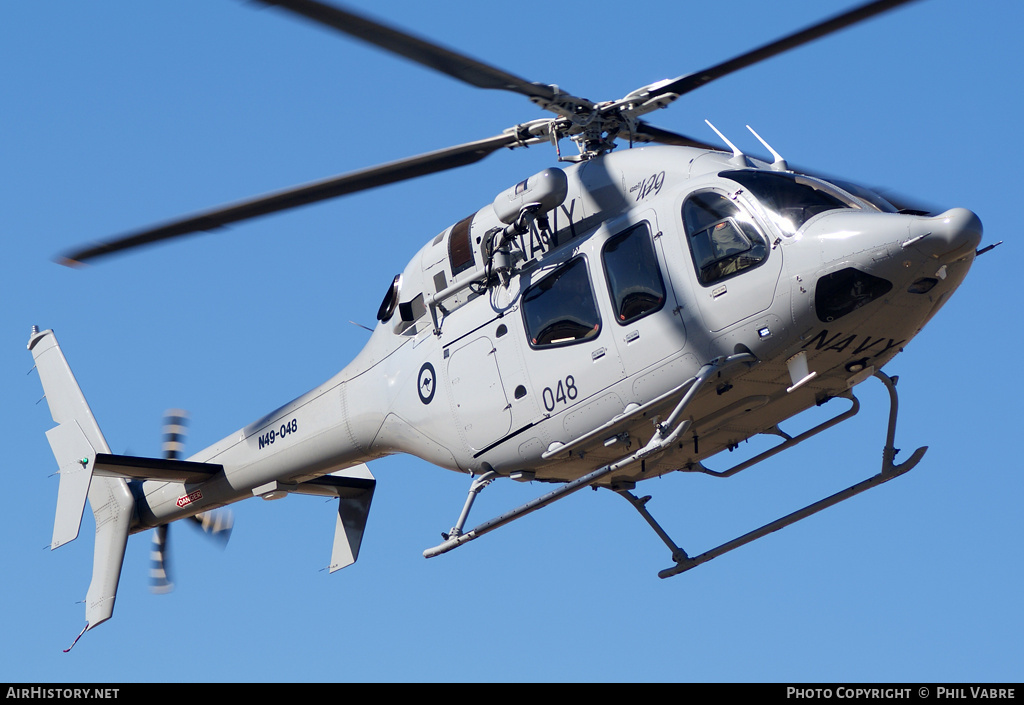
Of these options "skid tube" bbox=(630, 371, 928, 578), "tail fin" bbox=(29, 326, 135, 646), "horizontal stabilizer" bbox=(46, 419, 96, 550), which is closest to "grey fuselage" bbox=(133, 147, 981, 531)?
"skid tube" bbox=(630, 371, 928, 578)

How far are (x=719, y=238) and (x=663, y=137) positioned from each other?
3.11m

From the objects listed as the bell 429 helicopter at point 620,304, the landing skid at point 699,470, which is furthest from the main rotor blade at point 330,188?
the landing skid at point 699,470

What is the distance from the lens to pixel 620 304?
12828mm

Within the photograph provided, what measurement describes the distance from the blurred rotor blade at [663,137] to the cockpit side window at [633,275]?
6.71 ft

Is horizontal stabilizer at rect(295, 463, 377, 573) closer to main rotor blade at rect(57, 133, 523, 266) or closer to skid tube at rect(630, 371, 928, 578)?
main rotor blade at rect(57, 133, 523, 266)

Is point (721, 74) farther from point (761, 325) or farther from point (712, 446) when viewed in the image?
point (712, 446)

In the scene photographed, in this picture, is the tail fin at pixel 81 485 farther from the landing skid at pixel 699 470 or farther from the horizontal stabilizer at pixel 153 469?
the landing skid at pixel 699 470

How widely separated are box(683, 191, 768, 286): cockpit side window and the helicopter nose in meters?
1.35

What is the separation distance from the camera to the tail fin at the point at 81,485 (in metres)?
17.6

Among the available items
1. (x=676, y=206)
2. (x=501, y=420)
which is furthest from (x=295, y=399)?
(x=676, y=206)

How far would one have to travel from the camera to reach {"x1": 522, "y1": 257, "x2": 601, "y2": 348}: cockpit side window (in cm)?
1309

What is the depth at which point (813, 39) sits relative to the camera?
38.9 ft

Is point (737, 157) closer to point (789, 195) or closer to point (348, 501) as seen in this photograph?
point (789, 195)
